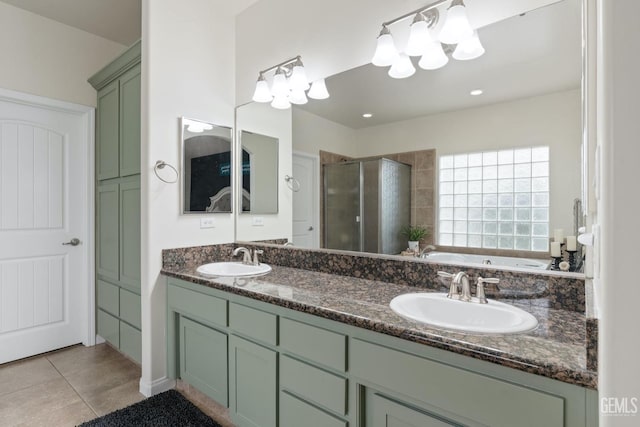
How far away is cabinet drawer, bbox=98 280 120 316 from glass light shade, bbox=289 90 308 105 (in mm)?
2049

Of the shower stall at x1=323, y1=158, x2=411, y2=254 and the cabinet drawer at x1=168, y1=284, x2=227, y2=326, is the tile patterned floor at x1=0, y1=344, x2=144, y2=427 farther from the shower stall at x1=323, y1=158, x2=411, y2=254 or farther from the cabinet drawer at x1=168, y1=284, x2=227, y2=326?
the shower stall at x1=323, y1=158, x2=411, y2=254

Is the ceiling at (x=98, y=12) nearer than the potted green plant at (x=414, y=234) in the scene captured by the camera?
No

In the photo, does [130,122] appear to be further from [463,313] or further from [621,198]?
[621,198]

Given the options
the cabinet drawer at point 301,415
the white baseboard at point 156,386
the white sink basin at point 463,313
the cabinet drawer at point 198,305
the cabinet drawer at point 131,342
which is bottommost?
the white baseboard at point 156,386

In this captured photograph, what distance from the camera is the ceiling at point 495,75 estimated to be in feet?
4.24

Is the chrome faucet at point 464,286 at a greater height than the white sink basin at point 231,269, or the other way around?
the chrome faucet at point 464,286

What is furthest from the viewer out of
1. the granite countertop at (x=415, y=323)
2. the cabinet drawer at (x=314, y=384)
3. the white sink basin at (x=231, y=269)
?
the white sink basin at (x=231, y=269)

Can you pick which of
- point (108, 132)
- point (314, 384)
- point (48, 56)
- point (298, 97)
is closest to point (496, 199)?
point (314, 384)

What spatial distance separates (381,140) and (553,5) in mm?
884

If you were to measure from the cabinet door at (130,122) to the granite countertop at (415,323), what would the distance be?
3.73 feet

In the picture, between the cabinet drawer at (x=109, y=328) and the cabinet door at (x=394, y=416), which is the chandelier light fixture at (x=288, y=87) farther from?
the cabinet drawer at (x=109, y=328)

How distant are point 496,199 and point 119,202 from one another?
105 inches

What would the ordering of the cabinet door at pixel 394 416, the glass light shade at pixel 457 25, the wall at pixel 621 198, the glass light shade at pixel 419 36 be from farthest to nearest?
the glass light shade at pixel 419 36
the glass light shade at pixel 457 25
the cabinet door at pixel 394 416
the wall at pixel 621 198

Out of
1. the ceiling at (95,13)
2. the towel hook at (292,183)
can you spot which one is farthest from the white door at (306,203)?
the ceiling at (95,13)
